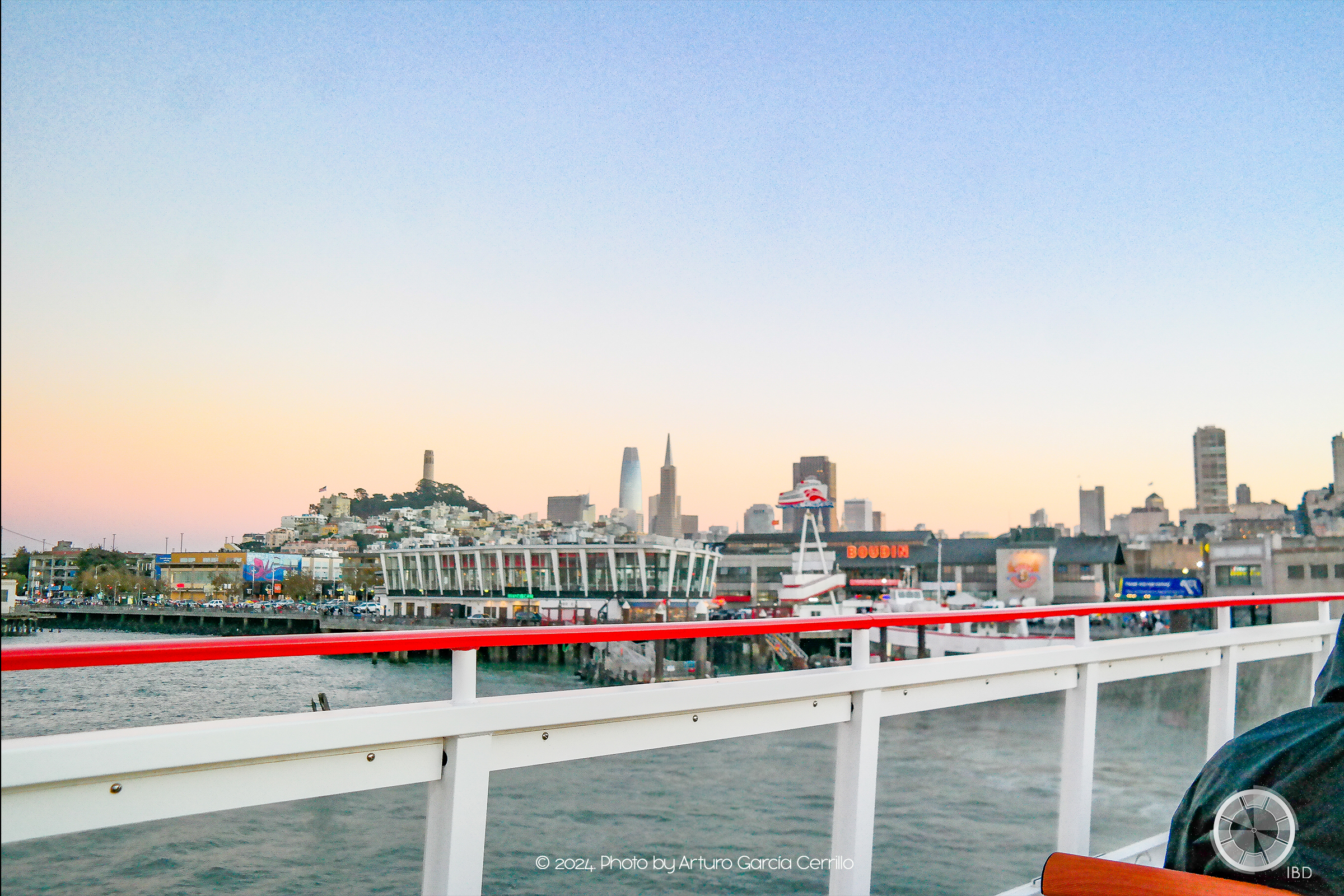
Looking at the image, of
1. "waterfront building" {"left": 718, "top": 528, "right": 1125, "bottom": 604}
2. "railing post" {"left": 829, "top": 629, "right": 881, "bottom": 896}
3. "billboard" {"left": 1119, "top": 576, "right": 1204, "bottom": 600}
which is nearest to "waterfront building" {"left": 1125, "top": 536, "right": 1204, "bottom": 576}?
"waterfront building" {"left": 718, "top": 528, "right": 1125, "bottom": 604}

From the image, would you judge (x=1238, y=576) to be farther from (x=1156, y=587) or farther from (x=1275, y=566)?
(x=1156, y=587)

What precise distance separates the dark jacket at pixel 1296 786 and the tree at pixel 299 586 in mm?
3381

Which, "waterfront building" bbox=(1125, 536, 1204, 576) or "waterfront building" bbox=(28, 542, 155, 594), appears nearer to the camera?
"waterfront building" bbox=(28, 542, 155, 594)

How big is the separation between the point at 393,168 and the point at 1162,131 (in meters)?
20.3

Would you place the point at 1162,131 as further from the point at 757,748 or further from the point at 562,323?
the point at 562,323

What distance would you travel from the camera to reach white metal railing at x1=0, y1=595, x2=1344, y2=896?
47.8 inches

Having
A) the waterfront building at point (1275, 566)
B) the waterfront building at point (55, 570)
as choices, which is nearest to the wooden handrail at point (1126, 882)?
the waterfront building at point (55, 570)

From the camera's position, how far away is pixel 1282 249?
47.7 feet

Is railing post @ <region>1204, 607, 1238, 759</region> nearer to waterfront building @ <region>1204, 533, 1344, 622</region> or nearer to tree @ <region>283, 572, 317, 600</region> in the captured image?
tree @ <region>283, 572, 317, 600</region>

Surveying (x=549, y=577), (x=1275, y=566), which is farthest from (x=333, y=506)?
(x=1275, y=566)

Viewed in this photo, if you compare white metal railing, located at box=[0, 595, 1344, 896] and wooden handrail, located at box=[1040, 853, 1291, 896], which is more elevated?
white metal railing, located at box=[0, 595, 1344, 896]

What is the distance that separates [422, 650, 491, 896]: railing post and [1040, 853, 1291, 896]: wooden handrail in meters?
1.03

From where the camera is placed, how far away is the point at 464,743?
161 centimetres

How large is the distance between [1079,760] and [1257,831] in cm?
199
